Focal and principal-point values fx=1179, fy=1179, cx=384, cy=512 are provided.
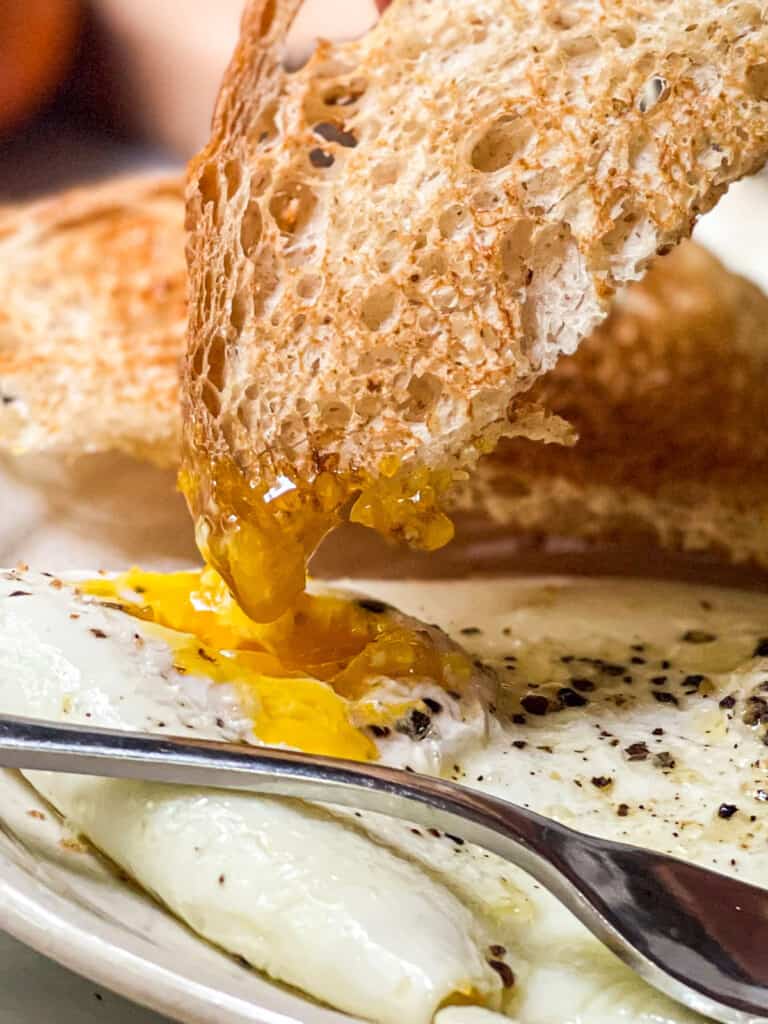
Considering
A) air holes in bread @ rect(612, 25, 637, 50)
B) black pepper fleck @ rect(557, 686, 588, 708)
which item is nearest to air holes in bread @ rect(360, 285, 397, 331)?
air holes in bread @ rect(612, 25, 637, 50)

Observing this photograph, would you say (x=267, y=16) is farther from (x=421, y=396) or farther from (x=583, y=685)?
(x=583, y=685)

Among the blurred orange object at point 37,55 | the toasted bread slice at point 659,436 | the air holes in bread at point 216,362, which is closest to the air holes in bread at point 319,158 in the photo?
the air holes in bread at point 216,362

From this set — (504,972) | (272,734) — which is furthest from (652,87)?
(504,972)

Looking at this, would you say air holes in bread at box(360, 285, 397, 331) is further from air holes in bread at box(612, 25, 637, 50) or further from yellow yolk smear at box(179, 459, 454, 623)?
air holes in bread at box(612, 25, 637, 50)

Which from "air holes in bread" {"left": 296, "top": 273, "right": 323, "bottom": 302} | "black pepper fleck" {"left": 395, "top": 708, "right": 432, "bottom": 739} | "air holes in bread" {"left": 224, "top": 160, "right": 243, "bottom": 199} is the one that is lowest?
"black pepper fleck" {"left": 395, "top": 708, "right": 432, "bottom": 739}

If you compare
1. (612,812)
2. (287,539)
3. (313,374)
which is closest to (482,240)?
(313,374)

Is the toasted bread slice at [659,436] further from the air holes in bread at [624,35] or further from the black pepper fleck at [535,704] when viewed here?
the air holes in bread at [624,35]
